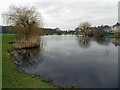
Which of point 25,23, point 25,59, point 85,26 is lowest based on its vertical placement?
point 25,59

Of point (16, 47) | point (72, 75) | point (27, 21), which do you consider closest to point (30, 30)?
point (27, 21)

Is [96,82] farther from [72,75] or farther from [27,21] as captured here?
[27,21]

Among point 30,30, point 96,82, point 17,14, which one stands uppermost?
point 17,14

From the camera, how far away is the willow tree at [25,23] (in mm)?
35750

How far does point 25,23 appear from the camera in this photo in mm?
36250

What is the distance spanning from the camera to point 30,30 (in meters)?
37.2

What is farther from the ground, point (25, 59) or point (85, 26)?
point (85, 26)

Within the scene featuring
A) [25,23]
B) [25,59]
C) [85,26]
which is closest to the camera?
[25,59]

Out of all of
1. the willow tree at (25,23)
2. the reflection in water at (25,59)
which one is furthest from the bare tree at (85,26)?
the reflection in water at (25,59)

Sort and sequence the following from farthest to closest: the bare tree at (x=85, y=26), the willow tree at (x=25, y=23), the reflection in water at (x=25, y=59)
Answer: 1. the bare tree at (x=85, y=26)
2. the willow tree at (x=25, y=23)
3. the reflection in water at (x=25, y=59)

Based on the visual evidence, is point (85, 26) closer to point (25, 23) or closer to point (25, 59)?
point (25, 23)

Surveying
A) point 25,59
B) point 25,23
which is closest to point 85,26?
point 25,23

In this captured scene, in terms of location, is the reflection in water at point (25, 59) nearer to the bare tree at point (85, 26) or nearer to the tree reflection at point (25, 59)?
the tree reflection at point (25, 59)

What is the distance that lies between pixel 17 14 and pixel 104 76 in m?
26.7
